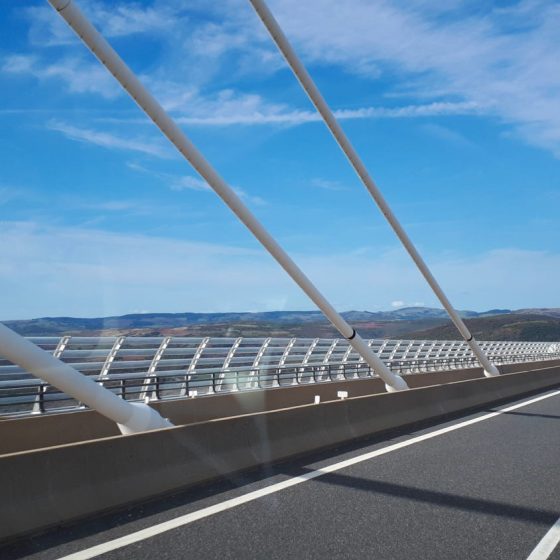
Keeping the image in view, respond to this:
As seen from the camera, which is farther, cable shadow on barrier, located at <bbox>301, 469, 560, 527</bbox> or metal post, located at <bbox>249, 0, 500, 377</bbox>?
metal post, located at <bbox>249, 0, 500, 377</bbox>

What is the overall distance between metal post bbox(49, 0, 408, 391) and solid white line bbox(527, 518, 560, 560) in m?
6.32

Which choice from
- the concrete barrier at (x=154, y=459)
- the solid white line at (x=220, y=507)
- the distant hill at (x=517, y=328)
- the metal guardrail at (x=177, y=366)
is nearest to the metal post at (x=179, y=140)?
the concrete barrier at (x=154, y=459)

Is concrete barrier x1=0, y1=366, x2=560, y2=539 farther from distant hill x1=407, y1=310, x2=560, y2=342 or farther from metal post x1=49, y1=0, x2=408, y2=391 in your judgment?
distant hill x1=407, y1=310, x2=560, y2=342

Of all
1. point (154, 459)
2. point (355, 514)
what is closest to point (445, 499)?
point (355, 514)

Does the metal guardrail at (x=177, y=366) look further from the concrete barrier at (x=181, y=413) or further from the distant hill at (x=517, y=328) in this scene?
the distant hill at (x=517, y=328)

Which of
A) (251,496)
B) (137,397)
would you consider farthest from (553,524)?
(137,397)

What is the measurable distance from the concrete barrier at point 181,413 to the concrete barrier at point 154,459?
150 inches

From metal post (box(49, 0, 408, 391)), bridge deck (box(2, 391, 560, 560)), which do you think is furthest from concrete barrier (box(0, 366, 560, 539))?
metal post (box(49, 0, 408, 391))

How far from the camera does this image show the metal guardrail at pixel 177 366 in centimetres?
1567

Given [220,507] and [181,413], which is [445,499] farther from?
[181,413]

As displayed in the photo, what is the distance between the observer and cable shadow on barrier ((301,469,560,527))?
6.88 metres

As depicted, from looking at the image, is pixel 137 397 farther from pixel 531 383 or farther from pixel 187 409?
pixel 531 383

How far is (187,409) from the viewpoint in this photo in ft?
49.5

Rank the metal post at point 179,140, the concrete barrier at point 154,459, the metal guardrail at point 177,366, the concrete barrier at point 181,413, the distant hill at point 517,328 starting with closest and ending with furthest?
the concrete barrier at point 154,459, the metal post at point 179,140, the concrete barrier at point 181,413, the metal guardrail at point 177,366, the distant hill at point 517,328
